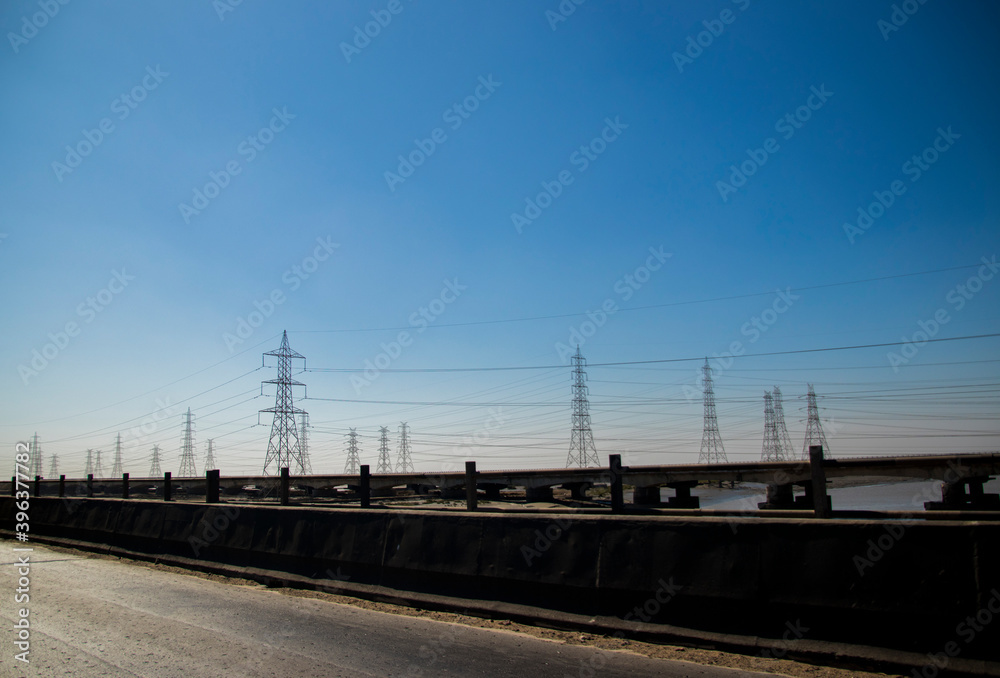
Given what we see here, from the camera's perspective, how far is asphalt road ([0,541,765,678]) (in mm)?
5281

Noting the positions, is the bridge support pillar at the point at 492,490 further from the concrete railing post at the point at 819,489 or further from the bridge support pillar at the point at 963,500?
the concrete railing post at the point at 819,489

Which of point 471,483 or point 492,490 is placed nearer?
point 471,483

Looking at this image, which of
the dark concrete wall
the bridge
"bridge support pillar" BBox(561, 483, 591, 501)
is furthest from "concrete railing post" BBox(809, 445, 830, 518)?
"bridge support pillar" BBox(561, 483, 591, 501)

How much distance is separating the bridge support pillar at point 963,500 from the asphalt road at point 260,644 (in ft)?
60.0

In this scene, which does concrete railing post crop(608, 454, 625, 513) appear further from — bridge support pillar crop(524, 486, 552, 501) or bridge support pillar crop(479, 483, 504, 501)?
bridge support pillar crop(479, 483, 504, 501)

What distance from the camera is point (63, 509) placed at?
15617 mm

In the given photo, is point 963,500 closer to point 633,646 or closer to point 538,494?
point 633,646

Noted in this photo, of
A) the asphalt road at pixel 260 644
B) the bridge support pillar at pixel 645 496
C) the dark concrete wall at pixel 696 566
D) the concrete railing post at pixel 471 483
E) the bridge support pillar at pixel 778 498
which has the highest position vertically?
the concrete railing post at pixel 471 483

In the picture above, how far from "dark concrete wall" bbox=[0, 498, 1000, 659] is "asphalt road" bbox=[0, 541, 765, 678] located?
2.11 feet

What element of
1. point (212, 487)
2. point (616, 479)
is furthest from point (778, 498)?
point (212, 487)

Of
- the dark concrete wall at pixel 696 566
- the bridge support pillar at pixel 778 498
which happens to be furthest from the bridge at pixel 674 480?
the dark concrete wall at pixel 696 566

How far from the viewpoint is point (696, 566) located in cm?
582

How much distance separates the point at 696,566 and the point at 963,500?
20.9 metres

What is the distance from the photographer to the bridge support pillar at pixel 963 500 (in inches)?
777
